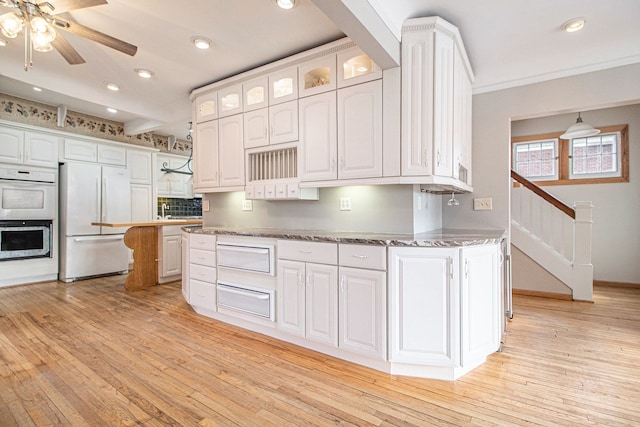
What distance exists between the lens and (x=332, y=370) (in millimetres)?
2150

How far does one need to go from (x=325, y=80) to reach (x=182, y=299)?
9.96 ft

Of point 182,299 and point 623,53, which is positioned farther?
point 182,299

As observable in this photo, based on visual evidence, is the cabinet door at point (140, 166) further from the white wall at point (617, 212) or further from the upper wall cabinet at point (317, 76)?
the white wall at point (617, 212)

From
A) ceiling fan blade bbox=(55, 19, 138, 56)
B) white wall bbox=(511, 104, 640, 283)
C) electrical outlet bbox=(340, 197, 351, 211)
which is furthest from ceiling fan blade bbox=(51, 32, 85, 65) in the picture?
white wall bbox=(511, 104, 640, 283)

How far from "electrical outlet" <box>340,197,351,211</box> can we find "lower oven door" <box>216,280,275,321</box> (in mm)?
990

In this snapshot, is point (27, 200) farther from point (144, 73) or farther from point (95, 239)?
point (144, 73)

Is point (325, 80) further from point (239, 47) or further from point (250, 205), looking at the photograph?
point (250, 205)

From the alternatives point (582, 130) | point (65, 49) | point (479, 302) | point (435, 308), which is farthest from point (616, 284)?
point (65, 49)

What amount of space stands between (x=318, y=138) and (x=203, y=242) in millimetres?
1574

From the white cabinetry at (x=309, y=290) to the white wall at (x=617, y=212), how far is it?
15.0 feet

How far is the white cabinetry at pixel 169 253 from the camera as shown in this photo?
4621mm

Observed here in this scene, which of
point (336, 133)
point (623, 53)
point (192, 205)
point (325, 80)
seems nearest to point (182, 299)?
point (336, 133)

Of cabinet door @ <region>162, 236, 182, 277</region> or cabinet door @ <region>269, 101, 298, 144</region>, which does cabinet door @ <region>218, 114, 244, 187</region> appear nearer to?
cabinet door @ <region>269, 101, 298, 144</region>

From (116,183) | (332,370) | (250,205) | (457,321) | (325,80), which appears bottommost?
(332,370)
